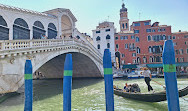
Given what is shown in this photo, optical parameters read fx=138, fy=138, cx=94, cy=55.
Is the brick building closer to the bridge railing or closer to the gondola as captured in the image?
the bridge railing

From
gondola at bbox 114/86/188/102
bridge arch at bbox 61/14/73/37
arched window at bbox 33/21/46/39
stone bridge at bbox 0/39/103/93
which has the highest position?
bridge arch at bbox 61/14/73/37

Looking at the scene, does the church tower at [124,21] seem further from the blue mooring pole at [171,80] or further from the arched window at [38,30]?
the blue mooring pole at [171,80]

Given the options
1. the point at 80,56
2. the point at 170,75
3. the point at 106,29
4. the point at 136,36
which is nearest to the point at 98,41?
the point at 106,29

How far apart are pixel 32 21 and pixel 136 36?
16866 mm

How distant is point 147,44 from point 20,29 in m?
18.9

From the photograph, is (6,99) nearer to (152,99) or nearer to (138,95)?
(138,95)

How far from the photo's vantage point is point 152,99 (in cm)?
579

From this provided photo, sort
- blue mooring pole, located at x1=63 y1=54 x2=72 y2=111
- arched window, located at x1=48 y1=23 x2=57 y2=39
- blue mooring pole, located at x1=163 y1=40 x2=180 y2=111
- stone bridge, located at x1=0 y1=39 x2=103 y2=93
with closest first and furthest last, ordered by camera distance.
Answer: blue mooring pole, located at x1=163 y1=40 x2=180 y2=111
blue mooring pole, located at x1=63 y1=54 x2=72 y2=111
stone bridge, located at x1=0 y1=39 x2=103 y2=93
arched window, located at x1=48 y1=23 x2=57 y2=39

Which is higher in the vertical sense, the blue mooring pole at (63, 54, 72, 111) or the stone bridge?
the stone bridge

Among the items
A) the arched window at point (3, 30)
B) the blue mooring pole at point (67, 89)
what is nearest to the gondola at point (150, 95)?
the blue mooring pole at point (67, 89)

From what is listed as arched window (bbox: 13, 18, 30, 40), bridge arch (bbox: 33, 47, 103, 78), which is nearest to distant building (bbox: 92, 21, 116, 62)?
bridge arch (bbox: 33, 47, 103, 78)

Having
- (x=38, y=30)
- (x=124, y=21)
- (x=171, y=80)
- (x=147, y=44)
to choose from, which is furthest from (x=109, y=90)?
(x=124, y=21)

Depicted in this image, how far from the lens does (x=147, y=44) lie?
2281 cm

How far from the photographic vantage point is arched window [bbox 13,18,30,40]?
10312 millimetres
